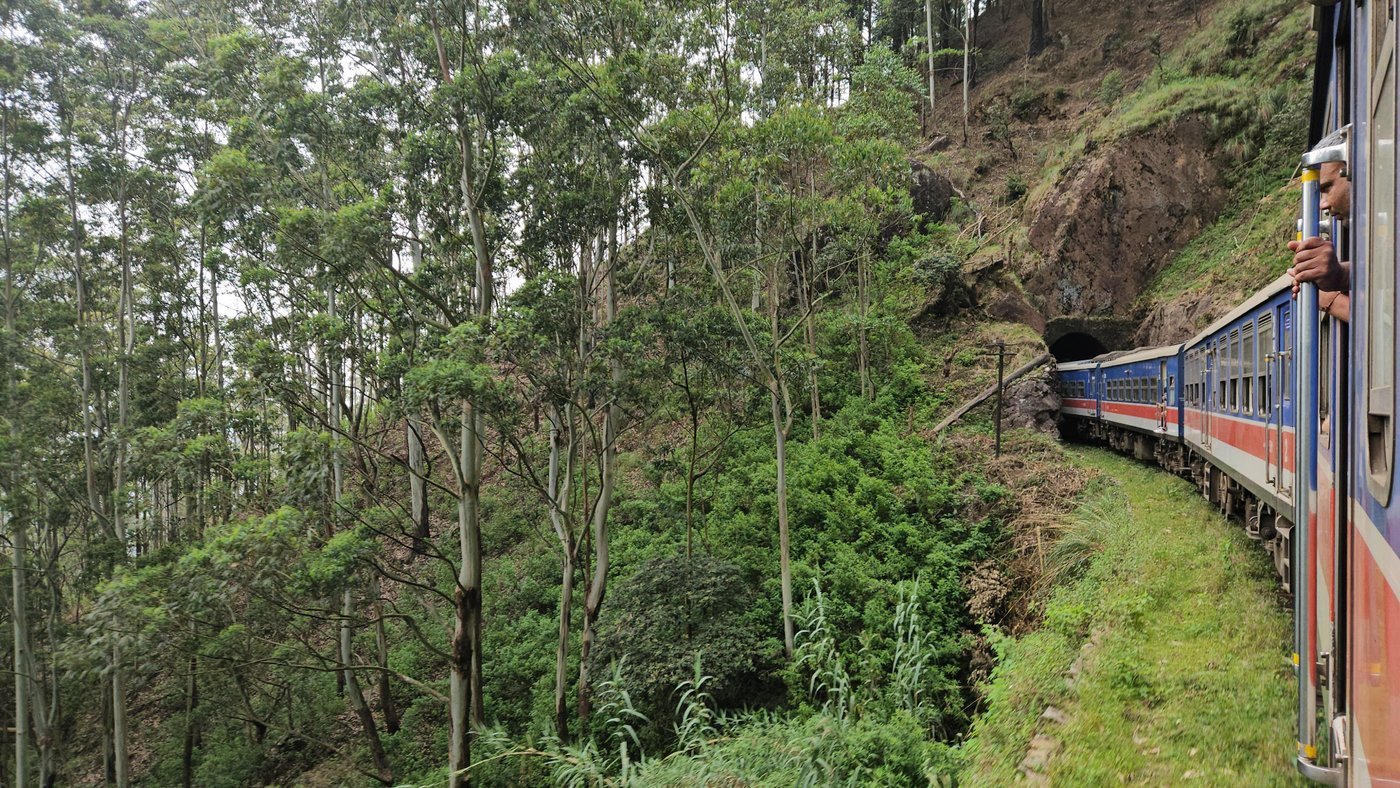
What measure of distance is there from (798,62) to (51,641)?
18634mm

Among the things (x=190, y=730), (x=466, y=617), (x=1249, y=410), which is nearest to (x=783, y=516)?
(x=466, y=617)

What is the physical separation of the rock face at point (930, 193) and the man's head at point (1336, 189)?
22.0 m

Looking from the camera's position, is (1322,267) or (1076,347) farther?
(1076,347)

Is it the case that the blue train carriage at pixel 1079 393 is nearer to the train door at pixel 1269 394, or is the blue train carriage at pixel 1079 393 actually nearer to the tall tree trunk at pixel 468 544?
the train door at pixel 1269 394

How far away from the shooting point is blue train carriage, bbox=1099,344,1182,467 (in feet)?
36.8

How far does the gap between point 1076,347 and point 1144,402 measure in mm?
10679

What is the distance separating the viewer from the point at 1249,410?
7039 millimetres

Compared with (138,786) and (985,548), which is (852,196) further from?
(138,786)

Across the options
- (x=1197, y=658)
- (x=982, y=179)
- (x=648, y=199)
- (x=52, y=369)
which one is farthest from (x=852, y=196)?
(x=982, y=179)

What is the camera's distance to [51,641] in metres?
14.3

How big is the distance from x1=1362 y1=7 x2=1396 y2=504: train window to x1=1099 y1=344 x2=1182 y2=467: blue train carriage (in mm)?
10926

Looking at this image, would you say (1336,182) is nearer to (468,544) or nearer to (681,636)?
(681,636)

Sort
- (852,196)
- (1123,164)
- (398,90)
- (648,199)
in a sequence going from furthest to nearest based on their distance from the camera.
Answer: (1123,164)
(852,196)
(648,199)
(398,90)

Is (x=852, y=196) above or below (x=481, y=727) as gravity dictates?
above
